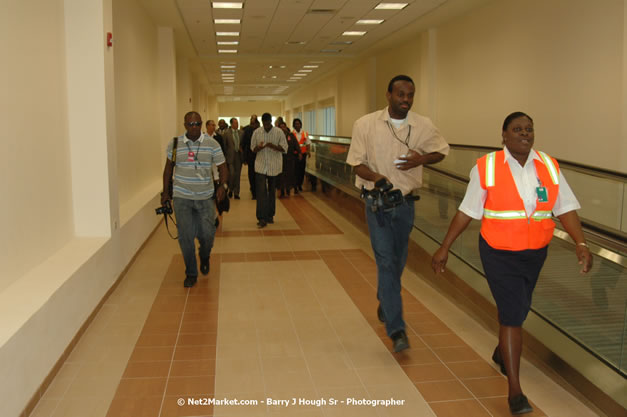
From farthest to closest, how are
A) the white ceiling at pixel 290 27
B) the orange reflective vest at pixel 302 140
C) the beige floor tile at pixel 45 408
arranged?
the orange reflective vest at pixel 302 140 → the white ceiling at pixel 290 27 → the beige floor tile at pixel 45 408

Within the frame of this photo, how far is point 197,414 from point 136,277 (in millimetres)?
3404

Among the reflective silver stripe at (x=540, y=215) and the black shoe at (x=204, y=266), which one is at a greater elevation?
the reflective silver stripe at (x=540, y=215)

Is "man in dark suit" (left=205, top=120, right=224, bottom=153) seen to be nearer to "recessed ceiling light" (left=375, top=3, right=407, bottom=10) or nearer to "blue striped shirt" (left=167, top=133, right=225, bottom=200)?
"recessed ceiling light" (left=375, top=3, right=407, bottom=10)

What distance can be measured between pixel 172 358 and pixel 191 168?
224 centimetres

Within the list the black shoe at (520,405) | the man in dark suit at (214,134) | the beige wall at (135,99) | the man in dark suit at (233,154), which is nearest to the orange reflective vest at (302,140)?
the man in dark suit at (233,154)

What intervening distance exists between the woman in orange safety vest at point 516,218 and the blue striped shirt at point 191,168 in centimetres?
320

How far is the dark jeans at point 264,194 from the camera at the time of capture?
988 cm

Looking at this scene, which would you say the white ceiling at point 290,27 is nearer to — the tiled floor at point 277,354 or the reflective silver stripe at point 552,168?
the tiled floor at point 277,354

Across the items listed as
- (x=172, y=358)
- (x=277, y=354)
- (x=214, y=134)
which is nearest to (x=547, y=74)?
(x=214, y=134)

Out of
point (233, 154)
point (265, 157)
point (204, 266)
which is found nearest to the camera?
point (204, 266)

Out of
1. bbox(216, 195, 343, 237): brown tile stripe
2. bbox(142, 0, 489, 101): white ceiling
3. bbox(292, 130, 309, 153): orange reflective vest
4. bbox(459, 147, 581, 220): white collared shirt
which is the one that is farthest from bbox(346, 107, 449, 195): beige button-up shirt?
bbox(292, 130, 309, 153): orange reflective vest

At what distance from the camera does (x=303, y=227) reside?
32.6 ft

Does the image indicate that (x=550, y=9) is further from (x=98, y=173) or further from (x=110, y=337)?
(x=110, y=337)

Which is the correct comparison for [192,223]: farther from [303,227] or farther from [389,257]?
[303,227]
